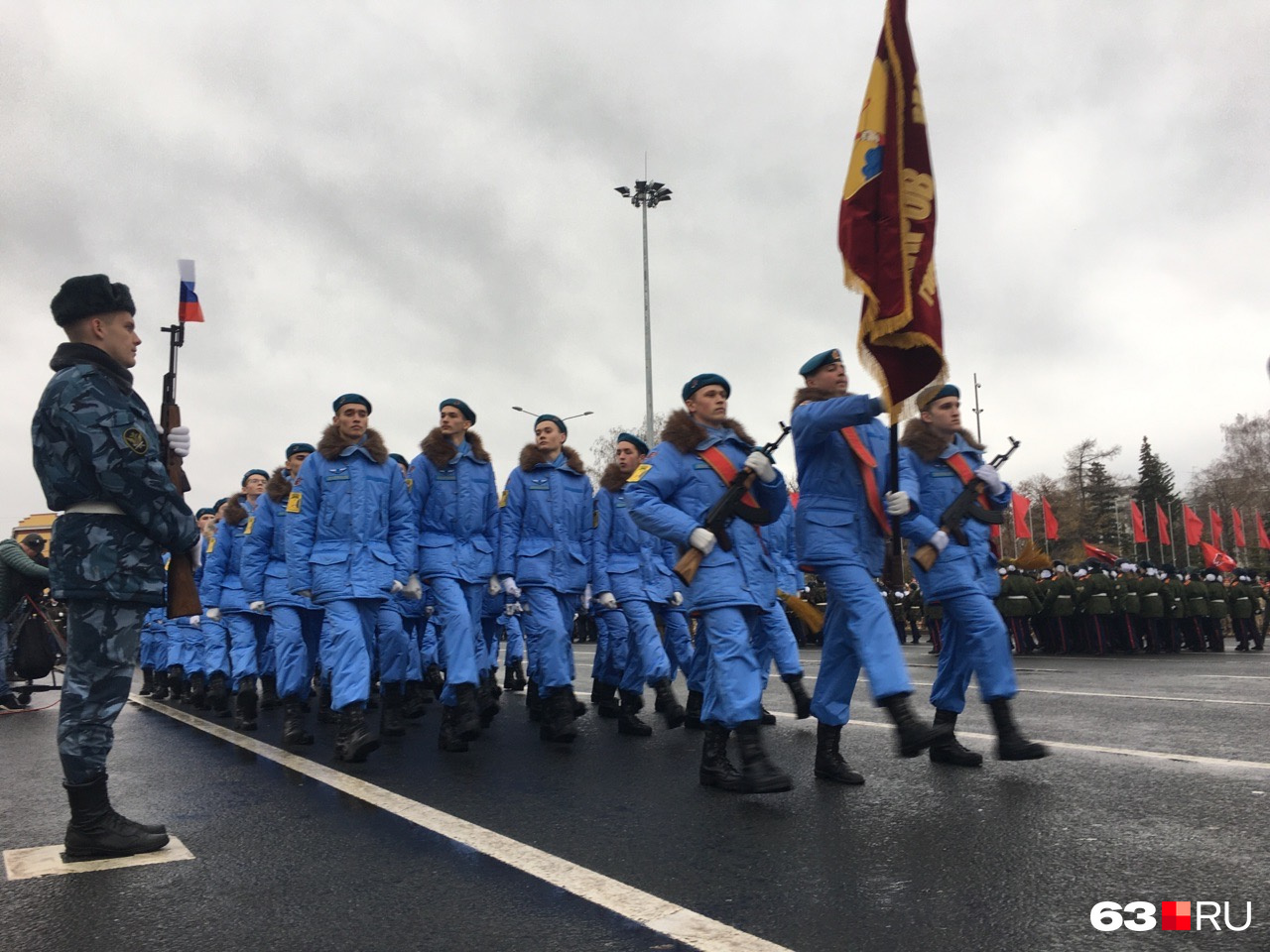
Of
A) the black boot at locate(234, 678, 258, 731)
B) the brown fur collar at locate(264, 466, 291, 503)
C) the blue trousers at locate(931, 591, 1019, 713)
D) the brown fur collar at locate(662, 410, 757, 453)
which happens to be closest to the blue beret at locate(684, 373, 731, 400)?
the brown fur collar at locate(662, 410, 757, 453)

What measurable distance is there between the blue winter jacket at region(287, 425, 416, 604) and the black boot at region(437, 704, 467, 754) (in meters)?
0.85

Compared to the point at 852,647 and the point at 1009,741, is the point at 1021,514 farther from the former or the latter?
the point at 852,647

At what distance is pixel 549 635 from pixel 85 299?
3.80 m

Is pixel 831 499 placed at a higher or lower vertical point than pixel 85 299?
lower

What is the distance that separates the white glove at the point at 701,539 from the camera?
4.88 meters

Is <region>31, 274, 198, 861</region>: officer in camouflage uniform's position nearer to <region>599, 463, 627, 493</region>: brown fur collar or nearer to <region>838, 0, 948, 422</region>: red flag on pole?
<region>838, 0, 948, 422</region>: red flag on pole

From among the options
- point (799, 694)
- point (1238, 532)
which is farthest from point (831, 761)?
point (1238, 532)

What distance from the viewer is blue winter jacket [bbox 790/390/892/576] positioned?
501 cm

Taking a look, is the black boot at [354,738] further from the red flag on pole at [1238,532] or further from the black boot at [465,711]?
the red flag on pole at [1238,532]

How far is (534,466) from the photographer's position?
7.62 m

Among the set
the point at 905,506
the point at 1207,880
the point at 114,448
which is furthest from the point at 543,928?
the point at 905,506

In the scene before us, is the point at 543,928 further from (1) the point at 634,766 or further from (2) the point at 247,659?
(2) the point at 247,659

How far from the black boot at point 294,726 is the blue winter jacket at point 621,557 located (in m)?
2.23

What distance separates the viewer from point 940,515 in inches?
230
